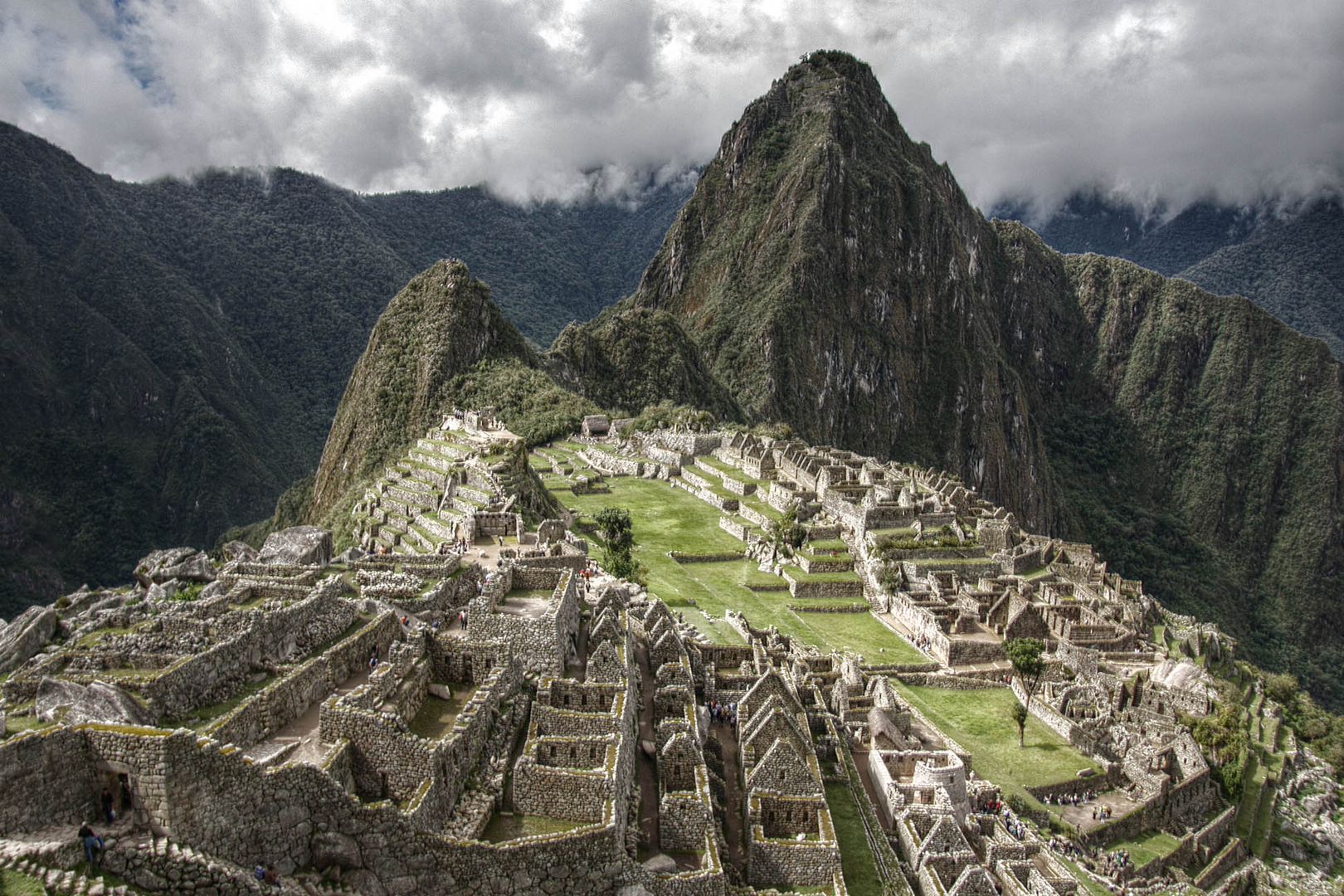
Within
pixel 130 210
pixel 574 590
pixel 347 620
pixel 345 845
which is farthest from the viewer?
pixel 130 210

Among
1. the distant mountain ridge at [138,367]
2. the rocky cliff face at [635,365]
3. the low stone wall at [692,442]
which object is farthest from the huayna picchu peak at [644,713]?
the rocky cliff face at [635,365]

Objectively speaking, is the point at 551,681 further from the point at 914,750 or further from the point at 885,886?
the point at 914,750

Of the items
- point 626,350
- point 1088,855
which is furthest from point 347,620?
point 626,350

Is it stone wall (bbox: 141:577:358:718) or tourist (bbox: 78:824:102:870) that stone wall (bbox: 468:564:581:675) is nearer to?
stone wall (bbox: 141:577:358:718)

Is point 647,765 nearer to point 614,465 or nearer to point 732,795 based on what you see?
point 732,795

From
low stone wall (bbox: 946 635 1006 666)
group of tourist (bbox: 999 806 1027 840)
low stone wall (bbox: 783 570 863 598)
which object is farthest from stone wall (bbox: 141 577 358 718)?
low stone wall (bbox: 783 570 863 598)

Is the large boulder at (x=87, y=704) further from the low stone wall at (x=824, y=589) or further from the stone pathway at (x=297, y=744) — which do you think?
the low stone wall at (x=824, y=589)

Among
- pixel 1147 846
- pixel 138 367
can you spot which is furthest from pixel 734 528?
pixel 138 367
